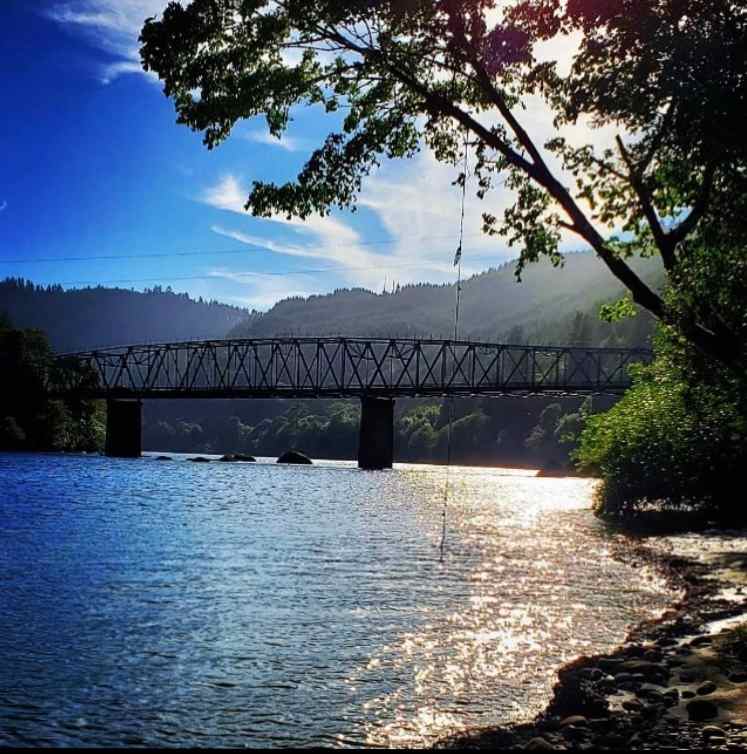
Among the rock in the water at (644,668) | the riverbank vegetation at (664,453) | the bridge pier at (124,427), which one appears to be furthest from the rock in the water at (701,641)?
the bridge pier at (124,427)

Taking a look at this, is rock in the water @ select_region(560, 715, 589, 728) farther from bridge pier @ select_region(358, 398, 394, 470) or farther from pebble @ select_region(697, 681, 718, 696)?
bridge pier @ select_region(358, 398, 394, 470)

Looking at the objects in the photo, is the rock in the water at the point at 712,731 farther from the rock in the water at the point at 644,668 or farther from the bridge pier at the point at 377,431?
the bridge pier at the point at 377,431

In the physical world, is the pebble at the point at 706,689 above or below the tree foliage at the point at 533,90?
below

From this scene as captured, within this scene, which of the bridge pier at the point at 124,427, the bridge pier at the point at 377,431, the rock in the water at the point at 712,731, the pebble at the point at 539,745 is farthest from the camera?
the bridge pier at the point at 124,427

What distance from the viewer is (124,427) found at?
16325 centimetres

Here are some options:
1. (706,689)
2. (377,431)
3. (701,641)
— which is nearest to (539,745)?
(706,689)

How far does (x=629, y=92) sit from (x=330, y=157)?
627 cm

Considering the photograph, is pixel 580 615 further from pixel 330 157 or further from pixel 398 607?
pixel 330 157

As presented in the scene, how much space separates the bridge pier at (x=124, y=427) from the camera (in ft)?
532

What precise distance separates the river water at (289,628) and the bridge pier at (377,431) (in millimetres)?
104198

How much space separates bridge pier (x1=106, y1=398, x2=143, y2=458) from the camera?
16212 centimetres

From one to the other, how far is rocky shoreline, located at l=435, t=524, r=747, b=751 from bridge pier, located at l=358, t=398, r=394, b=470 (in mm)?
126544

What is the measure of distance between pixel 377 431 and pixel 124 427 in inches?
1999

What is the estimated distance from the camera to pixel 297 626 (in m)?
18.3
